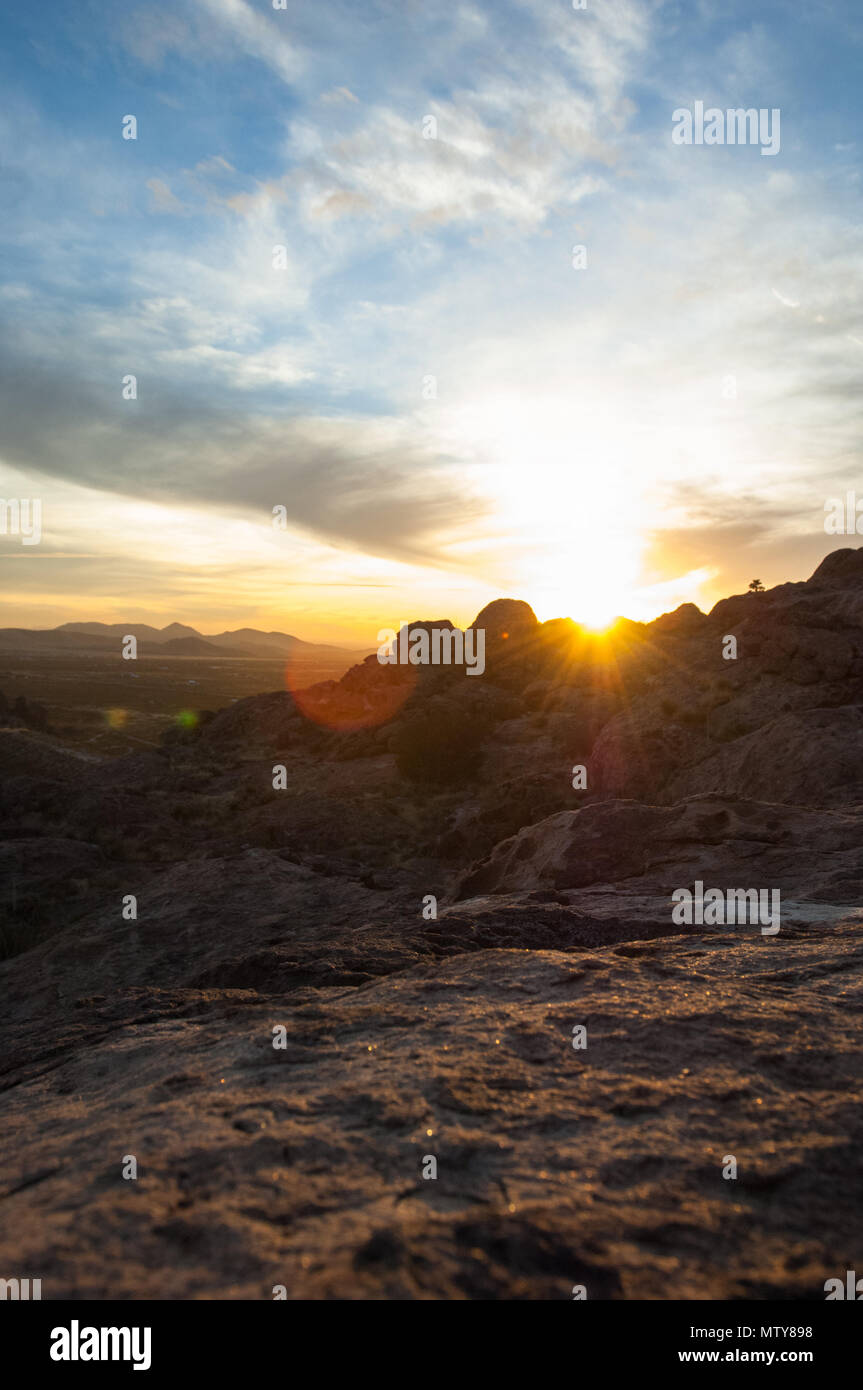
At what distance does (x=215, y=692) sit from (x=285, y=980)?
3472 inches

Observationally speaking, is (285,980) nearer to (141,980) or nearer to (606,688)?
(141,980)

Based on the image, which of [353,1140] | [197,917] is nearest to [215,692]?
[197,917]

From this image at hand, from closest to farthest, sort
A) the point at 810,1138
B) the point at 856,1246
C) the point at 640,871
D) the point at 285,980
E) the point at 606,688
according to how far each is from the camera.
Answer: the point at 856,1246, the point at 810,1138, the point at 285,980, the point at 640,871, the point at 606,688

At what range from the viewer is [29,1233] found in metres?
2.79

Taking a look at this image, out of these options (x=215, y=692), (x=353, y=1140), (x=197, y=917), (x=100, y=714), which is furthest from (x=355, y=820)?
(x=215, y=692)

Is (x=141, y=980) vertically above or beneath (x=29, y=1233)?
beneath

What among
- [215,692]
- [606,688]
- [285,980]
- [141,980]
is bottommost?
[141,980]

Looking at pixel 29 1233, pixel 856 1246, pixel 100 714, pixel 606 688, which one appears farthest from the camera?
pixel 100 714
